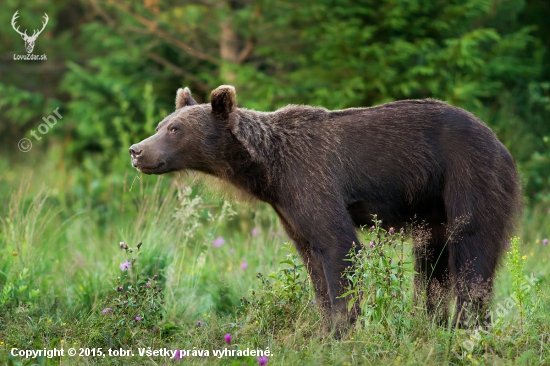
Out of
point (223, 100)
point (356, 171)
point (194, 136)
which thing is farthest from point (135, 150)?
point (356, 171)

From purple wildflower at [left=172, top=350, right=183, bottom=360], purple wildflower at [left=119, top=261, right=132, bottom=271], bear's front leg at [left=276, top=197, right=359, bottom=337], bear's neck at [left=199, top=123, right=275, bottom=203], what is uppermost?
bear's neck at [left=199, top=123, right=275, bottom=203]

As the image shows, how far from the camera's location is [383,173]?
552 centimetres

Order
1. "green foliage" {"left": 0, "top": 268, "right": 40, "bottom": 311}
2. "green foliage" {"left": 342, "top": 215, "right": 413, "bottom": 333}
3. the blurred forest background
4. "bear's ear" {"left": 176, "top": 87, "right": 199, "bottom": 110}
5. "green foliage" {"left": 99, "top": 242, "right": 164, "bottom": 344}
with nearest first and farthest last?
1. "green foliage" {"left": 342, "top": 215, "right": 413, "bottom": 333}
2. "green foliage" {"left": 99, "top": 242, "right": 164, "bottom": 344}
3. "green foliage" {"left": 0, "top": 268, "right": 40, "bottom": 311}
4. "bear's ear" {"left": 176, "top": 87, "right": 199, "bottom": 110}
5. the blurred forest background

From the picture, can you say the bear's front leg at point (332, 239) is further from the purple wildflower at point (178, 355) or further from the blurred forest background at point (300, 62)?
the blurred forest background at point (300, 62)

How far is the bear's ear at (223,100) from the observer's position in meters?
5.51

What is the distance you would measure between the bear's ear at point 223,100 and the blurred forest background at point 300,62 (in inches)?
168

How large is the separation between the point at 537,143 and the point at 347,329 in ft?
23.1

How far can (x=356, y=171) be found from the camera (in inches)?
216

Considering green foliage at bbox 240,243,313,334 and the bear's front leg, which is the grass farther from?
the bear's front leg

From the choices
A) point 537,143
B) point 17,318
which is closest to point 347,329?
point 17,318

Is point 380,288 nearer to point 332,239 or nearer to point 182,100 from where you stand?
point 332,239

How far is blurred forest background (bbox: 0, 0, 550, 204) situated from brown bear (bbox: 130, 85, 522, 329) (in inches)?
151

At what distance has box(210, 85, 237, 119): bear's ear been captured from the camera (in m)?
5.51

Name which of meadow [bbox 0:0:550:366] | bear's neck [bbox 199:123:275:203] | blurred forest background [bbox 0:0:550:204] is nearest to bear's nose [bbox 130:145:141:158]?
meadow [bbox 0:0:550:366]
